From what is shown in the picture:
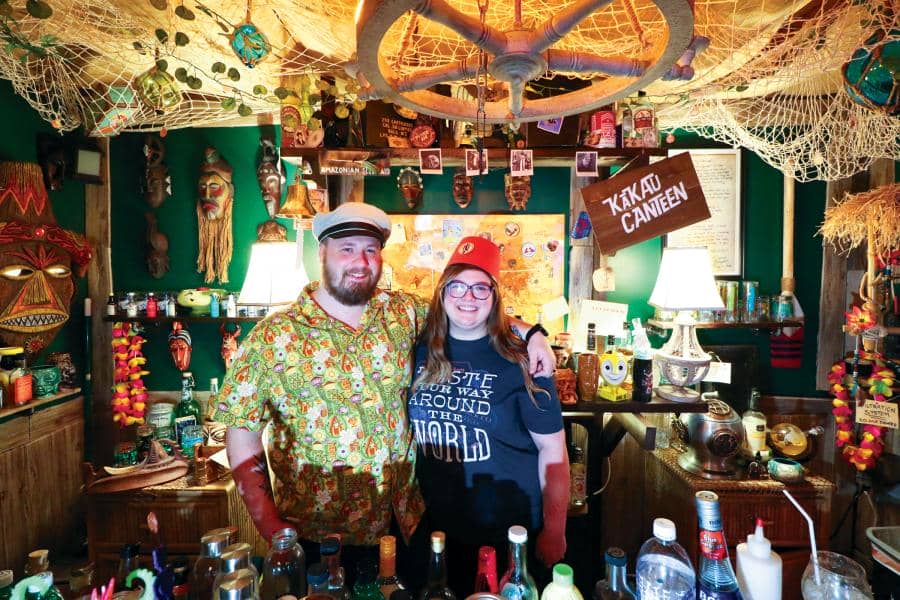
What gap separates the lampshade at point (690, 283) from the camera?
2.24 meters

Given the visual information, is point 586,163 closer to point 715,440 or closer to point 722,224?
point 722,224

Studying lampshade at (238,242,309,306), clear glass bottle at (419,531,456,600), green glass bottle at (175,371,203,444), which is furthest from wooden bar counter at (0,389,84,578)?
clear glass bottle at (419,531,456,600)

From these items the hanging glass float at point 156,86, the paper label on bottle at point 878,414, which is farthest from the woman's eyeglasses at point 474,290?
the paper label on bottle at point 878,414

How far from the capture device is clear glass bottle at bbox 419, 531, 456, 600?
96 centimetres

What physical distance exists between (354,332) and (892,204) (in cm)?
289

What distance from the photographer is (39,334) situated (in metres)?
2.58

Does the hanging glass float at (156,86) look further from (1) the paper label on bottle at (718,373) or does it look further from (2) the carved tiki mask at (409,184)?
(1) the paper label on bottle at (718,373)

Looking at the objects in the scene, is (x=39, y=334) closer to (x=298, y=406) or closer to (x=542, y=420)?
(x=298, y=406)

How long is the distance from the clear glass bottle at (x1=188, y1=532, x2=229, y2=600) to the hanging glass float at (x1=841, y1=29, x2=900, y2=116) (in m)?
2.13

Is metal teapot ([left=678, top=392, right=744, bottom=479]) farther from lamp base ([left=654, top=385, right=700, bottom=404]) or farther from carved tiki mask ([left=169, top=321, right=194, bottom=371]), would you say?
carved tiki mask ([left=169, top=321, right=194, bottom=371])

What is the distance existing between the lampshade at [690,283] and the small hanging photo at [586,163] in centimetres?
62

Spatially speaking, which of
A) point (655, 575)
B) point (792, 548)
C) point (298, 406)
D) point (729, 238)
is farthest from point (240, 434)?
point (729, 238)

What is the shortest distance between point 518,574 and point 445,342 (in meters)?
0.79

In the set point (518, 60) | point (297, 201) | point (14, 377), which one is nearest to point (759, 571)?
point (518, 60)
